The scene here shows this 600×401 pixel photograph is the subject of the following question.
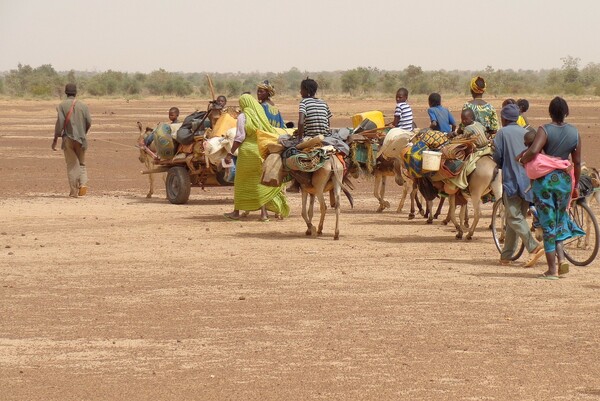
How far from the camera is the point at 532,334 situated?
10.1m

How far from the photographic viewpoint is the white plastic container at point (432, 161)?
1587 centimetres

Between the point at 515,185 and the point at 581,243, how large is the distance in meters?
1.90

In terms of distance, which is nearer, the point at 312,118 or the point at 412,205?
the point at 312,118

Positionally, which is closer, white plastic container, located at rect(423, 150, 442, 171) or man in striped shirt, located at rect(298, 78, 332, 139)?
white plastic container, located at rect(423, 150, 442, 171)

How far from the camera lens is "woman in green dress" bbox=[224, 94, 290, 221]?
17844 millimetres

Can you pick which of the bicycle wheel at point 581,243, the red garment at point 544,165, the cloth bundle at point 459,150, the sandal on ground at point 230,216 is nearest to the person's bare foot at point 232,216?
the sandal on ground at point 230,216

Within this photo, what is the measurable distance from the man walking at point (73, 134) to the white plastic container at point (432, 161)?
8429mm

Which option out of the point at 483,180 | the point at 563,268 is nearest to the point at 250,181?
the point at 483,180

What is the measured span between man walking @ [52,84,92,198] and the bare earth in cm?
301

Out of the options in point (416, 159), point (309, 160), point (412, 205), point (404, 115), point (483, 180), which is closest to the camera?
point (483, 180)

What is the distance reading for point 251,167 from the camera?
1841 centimetres

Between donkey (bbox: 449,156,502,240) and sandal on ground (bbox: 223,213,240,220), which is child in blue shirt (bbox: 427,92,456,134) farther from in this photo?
sandal on ground (bbox: 223,213,240,220)

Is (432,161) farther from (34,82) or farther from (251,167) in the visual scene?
(34,82)

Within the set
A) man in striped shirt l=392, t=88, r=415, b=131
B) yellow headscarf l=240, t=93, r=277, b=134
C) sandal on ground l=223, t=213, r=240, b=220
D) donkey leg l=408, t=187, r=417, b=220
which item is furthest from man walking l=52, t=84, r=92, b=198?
donkey leg l=408, t=187, r=417, b=220
